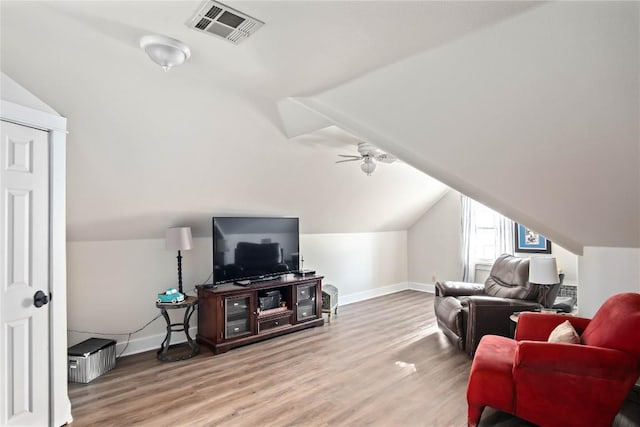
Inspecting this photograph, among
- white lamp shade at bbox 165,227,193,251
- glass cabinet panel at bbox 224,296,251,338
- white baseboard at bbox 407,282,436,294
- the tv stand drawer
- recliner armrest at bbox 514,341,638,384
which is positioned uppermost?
white lamp shade at bbox 165,227,193,251

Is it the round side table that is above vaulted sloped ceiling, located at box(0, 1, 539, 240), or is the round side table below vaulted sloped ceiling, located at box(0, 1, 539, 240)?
below

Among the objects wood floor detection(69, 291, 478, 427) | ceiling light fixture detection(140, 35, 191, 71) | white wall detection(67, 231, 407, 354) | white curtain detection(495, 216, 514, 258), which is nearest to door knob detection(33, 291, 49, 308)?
wood floor detection(69, 291, 478, 427)

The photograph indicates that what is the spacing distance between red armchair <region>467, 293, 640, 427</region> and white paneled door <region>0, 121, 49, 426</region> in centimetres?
289

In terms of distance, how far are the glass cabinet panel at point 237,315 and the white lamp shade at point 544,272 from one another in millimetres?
3006

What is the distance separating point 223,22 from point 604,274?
3511mm

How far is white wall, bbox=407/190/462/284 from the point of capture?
6957mm

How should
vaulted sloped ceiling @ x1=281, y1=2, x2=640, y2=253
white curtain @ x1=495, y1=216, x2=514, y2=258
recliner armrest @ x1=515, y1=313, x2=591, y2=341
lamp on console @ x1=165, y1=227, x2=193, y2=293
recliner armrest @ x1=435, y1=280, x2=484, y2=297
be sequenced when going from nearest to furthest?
vaulted sloped ceiling @ x1=281, y1=2, x2=640, y2=253
recliner armrest @ x1=515, y1=313, x2=591, y2=341
lamp on console @ x1=165, y1=227, x2=193, y2=293
recliner armrest @ x1=435, y1=280, x2=484, y2=297
white curtain @ x1=495, y1=216, x2=514, y2=258

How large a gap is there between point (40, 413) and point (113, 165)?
1858 millimetres

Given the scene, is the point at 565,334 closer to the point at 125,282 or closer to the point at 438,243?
the point at 125,282

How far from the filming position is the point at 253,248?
14.9 ft

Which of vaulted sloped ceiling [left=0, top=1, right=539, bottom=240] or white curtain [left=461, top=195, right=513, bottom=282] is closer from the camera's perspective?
vaulted sloped ceiling [left=0, top=1, right=539, bottom=240]

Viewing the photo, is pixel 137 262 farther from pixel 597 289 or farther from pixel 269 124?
pixel 597 289

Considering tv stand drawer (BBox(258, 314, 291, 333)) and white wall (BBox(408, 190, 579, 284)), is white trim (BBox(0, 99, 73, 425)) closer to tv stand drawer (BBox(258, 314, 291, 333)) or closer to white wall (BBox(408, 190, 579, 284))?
tv stand drawer (BBox(258, 314, 291, 333))

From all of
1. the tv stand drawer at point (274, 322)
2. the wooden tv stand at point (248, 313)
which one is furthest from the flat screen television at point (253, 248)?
the tv stand drawer at point (274, 322)
